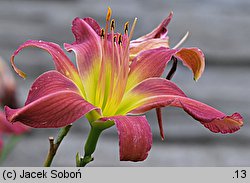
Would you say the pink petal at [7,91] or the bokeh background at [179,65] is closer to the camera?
the pink petal at [7,91]

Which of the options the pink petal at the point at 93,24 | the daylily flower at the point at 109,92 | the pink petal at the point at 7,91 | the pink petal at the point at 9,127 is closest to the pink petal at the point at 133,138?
the daylily flower at the point at 109,92

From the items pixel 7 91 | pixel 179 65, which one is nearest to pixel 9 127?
pixel 7 91

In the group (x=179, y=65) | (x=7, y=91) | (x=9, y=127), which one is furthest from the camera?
(x=179, y=65)

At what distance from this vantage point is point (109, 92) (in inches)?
19.9

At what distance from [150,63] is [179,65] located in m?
1.40

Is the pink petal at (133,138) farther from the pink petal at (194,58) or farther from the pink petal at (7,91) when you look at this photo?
the pink petal at (7,91)

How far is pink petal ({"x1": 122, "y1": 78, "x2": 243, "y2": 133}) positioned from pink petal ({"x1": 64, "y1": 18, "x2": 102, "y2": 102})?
41 mm

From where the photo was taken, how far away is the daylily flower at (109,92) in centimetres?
42

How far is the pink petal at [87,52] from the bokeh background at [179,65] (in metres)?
1.28

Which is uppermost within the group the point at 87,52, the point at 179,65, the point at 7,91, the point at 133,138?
the point at 179,65

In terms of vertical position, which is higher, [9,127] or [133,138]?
[9,127]

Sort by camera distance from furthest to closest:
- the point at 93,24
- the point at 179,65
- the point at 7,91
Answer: the point at 179,65 < the point at 7,91 < the point at 93,24

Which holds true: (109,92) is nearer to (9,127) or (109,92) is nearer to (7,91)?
(9,127)

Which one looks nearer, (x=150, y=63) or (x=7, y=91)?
(x=150, y=63)
